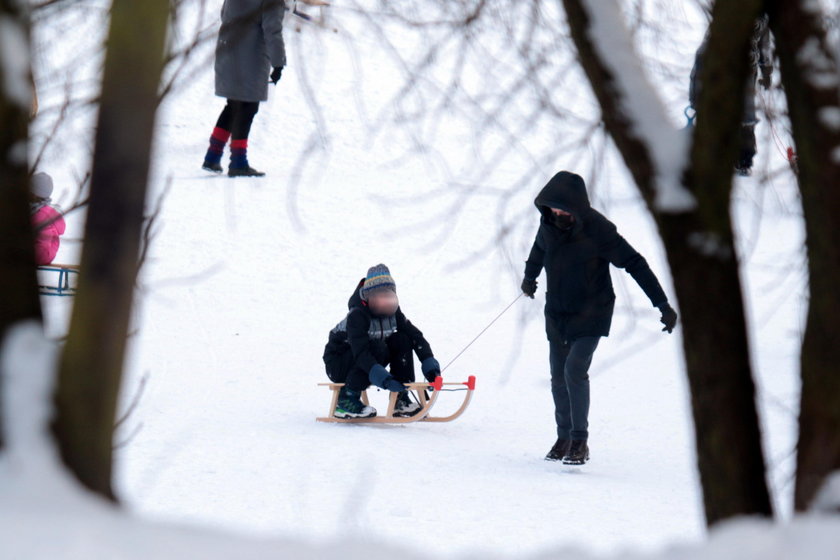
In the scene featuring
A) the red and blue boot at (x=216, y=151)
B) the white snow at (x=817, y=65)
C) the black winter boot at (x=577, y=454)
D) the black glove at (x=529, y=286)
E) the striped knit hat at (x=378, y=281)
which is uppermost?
the red and blue boot at (x=216, y=151)

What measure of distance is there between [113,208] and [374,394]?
260 inches

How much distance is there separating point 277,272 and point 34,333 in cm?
866

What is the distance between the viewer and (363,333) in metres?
7.18

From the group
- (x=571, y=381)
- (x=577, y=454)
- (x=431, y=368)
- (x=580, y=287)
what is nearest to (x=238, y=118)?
(x=431, y=368)

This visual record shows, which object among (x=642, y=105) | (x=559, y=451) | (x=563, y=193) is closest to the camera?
(x=642, y=105)

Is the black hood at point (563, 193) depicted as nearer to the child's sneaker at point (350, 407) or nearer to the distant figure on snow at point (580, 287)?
the distant figure on snow at point (580, 287)

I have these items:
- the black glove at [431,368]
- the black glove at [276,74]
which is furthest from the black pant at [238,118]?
the black glove at [431,368]

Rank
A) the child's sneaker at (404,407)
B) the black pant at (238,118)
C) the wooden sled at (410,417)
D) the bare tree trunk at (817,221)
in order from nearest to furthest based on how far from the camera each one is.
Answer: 1. the bare tree trunk at (817,221)
2. the wooden sled at (410,417)
3. the child's sneaker at (404,407)
4. the black pant at (238,118)

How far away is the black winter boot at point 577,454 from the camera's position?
20.0 feet

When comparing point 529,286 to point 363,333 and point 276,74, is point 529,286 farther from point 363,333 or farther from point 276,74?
point 276,74

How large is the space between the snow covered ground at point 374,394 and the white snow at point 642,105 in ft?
2.13

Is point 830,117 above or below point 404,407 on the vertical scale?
above

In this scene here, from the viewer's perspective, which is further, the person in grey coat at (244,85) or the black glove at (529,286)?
the person in grey coat at (244,85)

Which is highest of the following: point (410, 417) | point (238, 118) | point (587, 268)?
point (238, 118)
